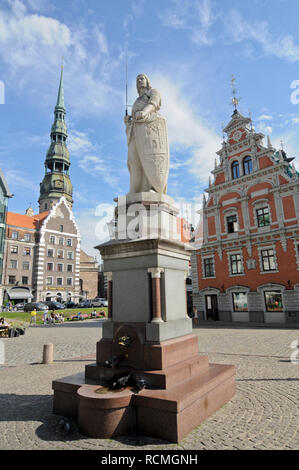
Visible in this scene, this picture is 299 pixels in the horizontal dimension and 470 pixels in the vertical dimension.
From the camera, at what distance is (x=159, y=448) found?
3.82 meters

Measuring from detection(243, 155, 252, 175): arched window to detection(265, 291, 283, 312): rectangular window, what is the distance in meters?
10.9

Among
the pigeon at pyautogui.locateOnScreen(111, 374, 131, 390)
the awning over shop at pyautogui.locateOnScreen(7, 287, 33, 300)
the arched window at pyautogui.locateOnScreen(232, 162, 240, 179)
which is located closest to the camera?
the pigeon at pyautogui.locateOnScreen(111, 374, 131, 390)

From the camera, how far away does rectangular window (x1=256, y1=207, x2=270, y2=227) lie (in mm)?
24328

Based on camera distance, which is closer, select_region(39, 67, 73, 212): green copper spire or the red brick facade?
the red brick facade

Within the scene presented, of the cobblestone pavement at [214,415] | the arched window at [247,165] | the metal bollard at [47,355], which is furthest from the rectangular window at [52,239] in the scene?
the metal bollard at [47,355]

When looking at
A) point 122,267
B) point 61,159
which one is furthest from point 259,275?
point 61,159

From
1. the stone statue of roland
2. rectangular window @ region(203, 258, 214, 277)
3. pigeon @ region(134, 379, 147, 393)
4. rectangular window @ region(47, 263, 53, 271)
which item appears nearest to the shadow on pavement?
pigeon @ region(134, 379, 147, 393)

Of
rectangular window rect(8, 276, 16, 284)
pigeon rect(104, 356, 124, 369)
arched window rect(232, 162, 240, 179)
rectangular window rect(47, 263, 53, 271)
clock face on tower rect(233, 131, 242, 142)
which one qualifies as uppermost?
clock face on tower rect(233, 131, 242, 142)

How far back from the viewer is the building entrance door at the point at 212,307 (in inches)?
1043

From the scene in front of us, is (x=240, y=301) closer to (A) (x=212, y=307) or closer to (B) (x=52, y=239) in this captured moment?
(A) (x=212, y=307)

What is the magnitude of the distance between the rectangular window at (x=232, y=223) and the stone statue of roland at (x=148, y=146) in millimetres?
21003

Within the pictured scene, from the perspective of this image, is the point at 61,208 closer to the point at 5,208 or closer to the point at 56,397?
the point at 5,208

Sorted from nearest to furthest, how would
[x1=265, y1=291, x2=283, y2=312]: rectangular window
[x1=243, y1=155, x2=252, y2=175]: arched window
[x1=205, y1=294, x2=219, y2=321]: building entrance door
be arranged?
[x1=265, y1=291, x2=283, y2=312]: rectangular window
[x1=243, y1=155, x2=252, y2=175]: arched window
[x1=205, y1=294, x2=219, y2=321]: building entrance door

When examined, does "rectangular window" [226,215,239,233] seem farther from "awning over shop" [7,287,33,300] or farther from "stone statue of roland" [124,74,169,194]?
"awning over shop" [7,287,33,300]
